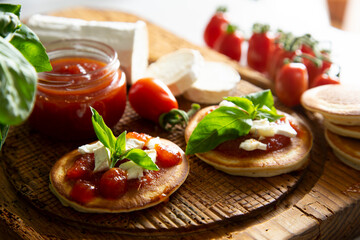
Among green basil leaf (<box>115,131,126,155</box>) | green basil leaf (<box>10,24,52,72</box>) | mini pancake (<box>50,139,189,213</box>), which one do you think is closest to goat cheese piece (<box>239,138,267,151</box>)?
mini pancake (<box>50,139,189,213</box>)

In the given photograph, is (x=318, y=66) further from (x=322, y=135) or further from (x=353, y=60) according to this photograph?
(x=353, y=60)

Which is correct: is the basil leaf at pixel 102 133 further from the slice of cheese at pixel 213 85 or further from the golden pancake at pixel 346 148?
the golden pancake at pixel 346 148

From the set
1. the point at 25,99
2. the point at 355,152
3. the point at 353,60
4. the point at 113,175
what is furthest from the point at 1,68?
the point at 353,60

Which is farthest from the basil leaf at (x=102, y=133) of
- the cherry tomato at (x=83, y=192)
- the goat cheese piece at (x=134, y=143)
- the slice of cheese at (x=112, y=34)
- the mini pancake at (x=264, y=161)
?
the slice of cheese at (x=112, y=34)

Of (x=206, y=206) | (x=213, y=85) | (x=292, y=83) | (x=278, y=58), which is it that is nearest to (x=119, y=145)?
(x=206, y=206)

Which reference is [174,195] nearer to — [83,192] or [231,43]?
[83,192]
